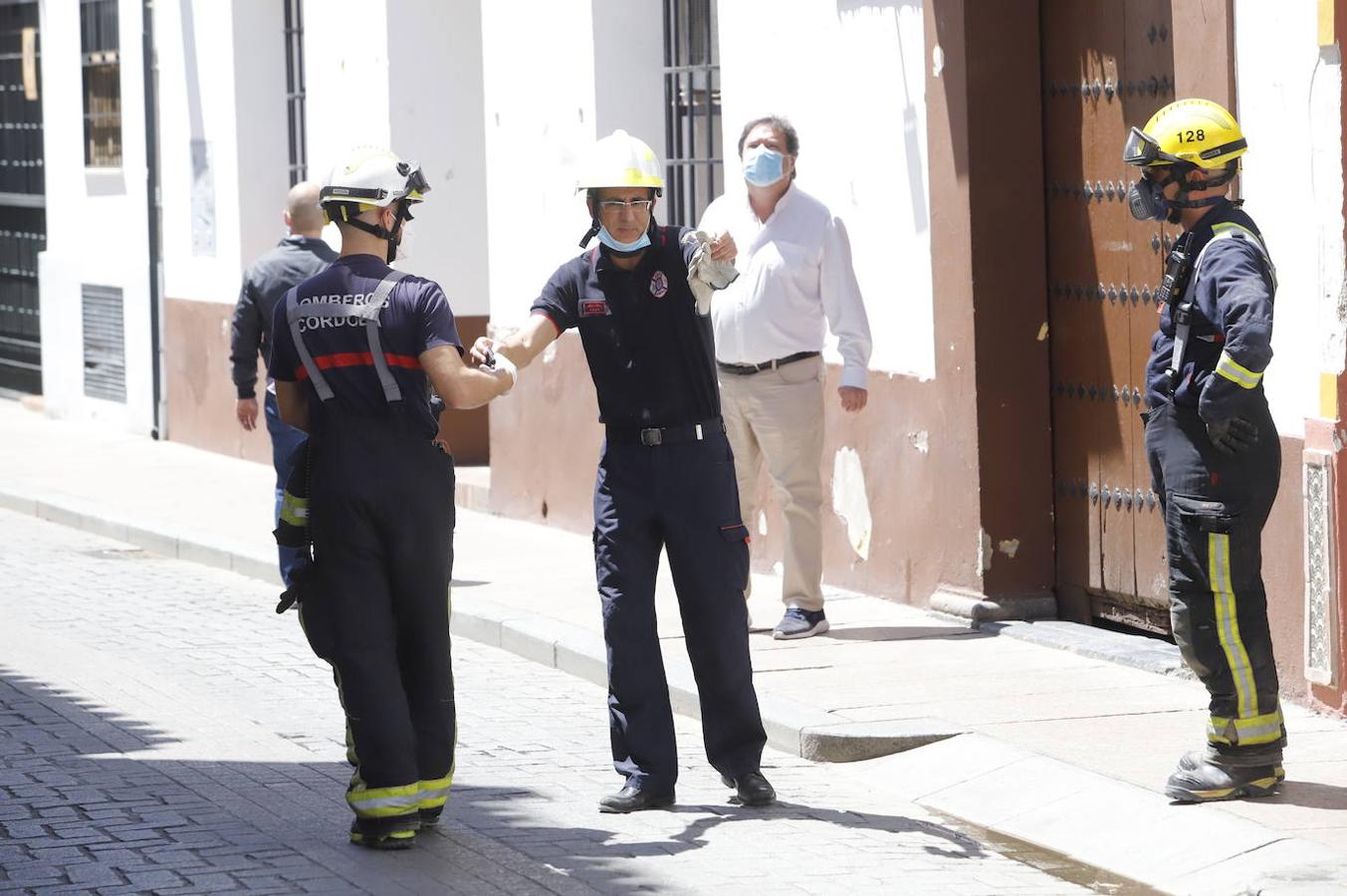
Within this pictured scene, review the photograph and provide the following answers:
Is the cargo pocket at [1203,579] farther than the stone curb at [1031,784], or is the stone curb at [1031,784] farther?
the cargo pocket at [1203,579]

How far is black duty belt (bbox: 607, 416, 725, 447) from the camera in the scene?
7.07 meters

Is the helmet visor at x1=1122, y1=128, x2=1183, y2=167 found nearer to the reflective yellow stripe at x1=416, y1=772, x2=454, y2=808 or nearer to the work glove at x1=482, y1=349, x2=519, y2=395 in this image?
the work glove at x1=482, y1=349, x2=519, y2=395

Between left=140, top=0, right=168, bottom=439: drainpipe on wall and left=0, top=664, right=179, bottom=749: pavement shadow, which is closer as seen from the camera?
left=0, top=664, right=179, bottom=749: pavement shadow

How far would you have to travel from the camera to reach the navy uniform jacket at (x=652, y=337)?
23.2 ft

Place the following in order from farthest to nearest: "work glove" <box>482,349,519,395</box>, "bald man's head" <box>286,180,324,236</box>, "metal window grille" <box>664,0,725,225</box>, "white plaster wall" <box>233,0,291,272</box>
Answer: "white plaster wall" <box>233,0,291,272</box>
"metal window grille" <box>664,0,725,225</box>
"bald man's head" <box>286,180,324,236</box>
"work glove" <box>482,349,519,395</box>

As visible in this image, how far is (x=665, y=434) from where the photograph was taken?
707cm

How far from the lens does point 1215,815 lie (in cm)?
671

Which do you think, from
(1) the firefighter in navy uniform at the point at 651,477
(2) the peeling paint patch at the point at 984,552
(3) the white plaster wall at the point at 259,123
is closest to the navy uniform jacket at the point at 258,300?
(2) the peeling paint patch at the point at 984,552

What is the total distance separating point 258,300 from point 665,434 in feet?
13.9

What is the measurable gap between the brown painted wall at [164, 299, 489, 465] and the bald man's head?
17.4ft

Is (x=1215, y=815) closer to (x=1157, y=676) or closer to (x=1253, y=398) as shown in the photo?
(x=1253, y=398)

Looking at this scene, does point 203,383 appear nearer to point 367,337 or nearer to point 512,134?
point 512,134

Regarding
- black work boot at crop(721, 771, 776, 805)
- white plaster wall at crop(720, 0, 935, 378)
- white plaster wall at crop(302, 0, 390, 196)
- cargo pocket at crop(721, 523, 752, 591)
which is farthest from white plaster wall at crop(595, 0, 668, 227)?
black work boot at crop(721, 771, 776, 805)

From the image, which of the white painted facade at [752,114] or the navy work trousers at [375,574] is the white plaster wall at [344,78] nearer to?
the white painted facade at [752,114]
